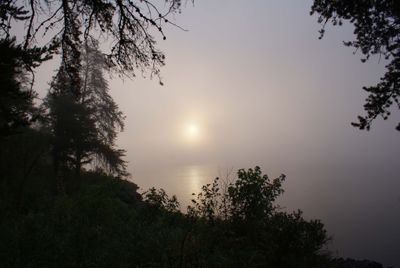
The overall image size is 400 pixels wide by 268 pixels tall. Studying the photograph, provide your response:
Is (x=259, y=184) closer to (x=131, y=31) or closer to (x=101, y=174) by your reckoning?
(x=131, y=31)

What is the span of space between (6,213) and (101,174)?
17.0 metres

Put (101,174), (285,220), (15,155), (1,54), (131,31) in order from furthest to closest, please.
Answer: (101,174) → (15,155) → (285,220) → (1,54) → (131,31)

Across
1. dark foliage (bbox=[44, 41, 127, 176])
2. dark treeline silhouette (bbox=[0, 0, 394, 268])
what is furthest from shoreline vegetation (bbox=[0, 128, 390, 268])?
dark foliage (bbox=[44, 41, 127, 176])

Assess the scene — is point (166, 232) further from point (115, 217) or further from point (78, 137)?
point (78, 137)

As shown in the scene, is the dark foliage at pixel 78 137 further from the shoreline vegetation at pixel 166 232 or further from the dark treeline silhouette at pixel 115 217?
the shoreline vegetation at pixel 166 232

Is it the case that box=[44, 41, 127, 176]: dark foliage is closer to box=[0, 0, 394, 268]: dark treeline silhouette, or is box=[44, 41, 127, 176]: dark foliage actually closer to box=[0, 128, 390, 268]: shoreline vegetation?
box=[0, 0, 394, 268]: dark treeline silhouette

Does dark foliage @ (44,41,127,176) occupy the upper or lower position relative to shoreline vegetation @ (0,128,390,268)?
upper

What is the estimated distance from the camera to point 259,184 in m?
15.6

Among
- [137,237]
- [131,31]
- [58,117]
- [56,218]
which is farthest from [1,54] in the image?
[58,117]

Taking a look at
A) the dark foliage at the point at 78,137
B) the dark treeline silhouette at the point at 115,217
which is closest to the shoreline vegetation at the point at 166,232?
the dark treeline silhouette at the point at 115,217

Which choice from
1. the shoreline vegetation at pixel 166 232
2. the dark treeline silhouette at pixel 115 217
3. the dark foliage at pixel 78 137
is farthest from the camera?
the dark foliage at pixel 78 137

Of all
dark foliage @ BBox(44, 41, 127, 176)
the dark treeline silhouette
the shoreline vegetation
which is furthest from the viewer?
dark foliage @ BBox(44, 41, 127, 176)

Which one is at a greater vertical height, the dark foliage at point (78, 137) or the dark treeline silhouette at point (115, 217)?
the dark foliage at point (78, 137)

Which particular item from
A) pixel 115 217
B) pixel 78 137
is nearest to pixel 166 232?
pixel 115 217
